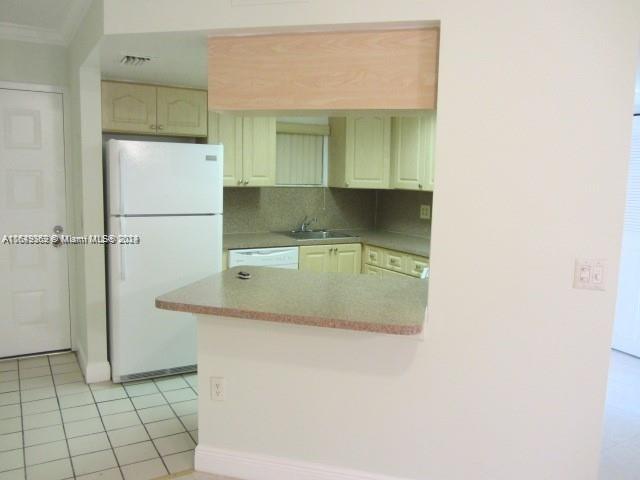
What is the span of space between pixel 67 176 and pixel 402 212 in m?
2.95

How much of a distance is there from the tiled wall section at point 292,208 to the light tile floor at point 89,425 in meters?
1.67

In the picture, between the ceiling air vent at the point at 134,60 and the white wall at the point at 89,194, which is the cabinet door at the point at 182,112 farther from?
the ceiling air vent at the point at 134,60

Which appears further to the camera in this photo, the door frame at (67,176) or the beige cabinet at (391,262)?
the beige cabinet at (391,262)

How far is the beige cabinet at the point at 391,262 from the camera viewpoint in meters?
3.94

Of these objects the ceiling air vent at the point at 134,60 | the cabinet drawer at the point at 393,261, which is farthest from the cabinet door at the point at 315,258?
the ceiling air vent at the point at 134,60

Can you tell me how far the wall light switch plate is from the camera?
1897 millimetres

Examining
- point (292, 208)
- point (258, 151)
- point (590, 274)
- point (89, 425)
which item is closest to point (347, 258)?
point (292, 208)

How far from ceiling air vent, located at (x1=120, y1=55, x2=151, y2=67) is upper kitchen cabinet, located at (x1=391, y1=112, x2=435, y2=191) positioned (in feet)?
6.90

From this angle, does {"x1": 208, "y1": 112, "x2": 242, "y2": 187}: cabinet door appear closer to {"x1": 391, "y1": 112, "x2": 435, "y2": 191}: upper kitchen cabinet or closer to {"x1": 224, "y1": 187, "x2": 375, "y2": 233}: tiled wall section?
{"x1": 224, "y1": 187, "x2": 375, "y2": 233}: tiled wall section

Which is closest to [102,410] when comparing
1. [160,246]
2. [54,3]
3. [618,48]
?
[160,246]

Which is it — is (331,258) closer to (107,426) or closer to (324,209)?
(324,209)

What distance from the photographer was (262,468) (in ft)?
7.62

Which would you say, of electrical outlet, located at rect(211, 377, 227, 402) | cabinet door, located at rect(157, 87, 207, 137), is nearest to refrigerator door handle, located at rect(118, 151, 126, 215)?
cabinet door, located at rect(157, 87, 207, 137)

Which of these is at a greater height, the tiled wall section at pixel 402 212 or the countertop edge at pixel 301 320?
the tiled wall section at pixel 402 212
